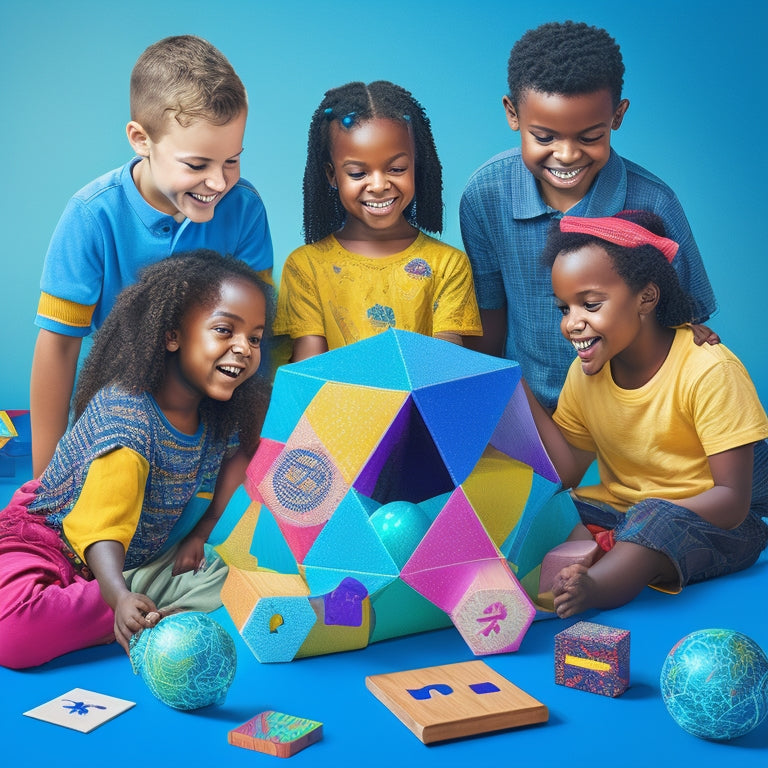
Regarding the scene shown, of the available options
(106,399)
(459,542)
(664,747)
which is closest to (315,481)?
(459,542)

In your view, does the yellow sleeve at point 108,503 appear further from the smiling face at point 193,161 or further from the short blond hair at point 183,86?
the short blond hair at point 183,86

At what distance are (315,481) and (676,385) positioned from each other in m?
0.88

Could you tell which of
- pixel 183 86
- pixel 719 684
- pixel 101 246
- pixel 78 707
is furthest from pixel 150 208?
pixel 719 684

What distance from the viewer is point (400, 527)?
2035 millimetres

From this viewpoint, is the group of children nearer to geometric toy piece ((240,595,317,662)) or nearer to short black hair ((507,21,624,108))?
short black hair ((507,21,624,108))

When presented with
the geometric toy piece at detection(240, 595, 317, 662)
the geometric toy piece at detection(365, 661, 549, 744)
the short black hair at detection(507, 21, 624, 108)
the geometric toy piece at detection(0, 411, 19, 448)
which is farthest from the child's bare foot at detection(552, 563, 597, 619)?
the geometric toy piece at detection(0, 411, 19, 448)

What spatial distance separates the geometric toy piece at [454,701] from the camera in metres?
1.69

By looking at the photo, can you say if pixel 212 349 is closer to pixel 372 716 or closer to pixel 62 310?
pixel 62 310

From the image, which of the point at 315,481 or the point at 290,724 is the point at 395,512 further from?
the point at 290,724

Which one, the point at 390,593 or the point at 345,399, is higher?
the point at 345,399

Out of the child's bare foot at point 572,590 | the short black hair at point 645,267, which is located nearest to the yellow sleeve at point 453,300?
the short black hair at point 645,267

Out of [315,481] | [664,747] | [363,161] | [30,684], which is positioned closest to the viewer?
[664,747]

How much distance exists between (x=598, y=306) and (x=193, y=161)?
0.99m

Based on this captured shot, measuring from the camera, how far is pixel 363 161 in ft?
8.63
